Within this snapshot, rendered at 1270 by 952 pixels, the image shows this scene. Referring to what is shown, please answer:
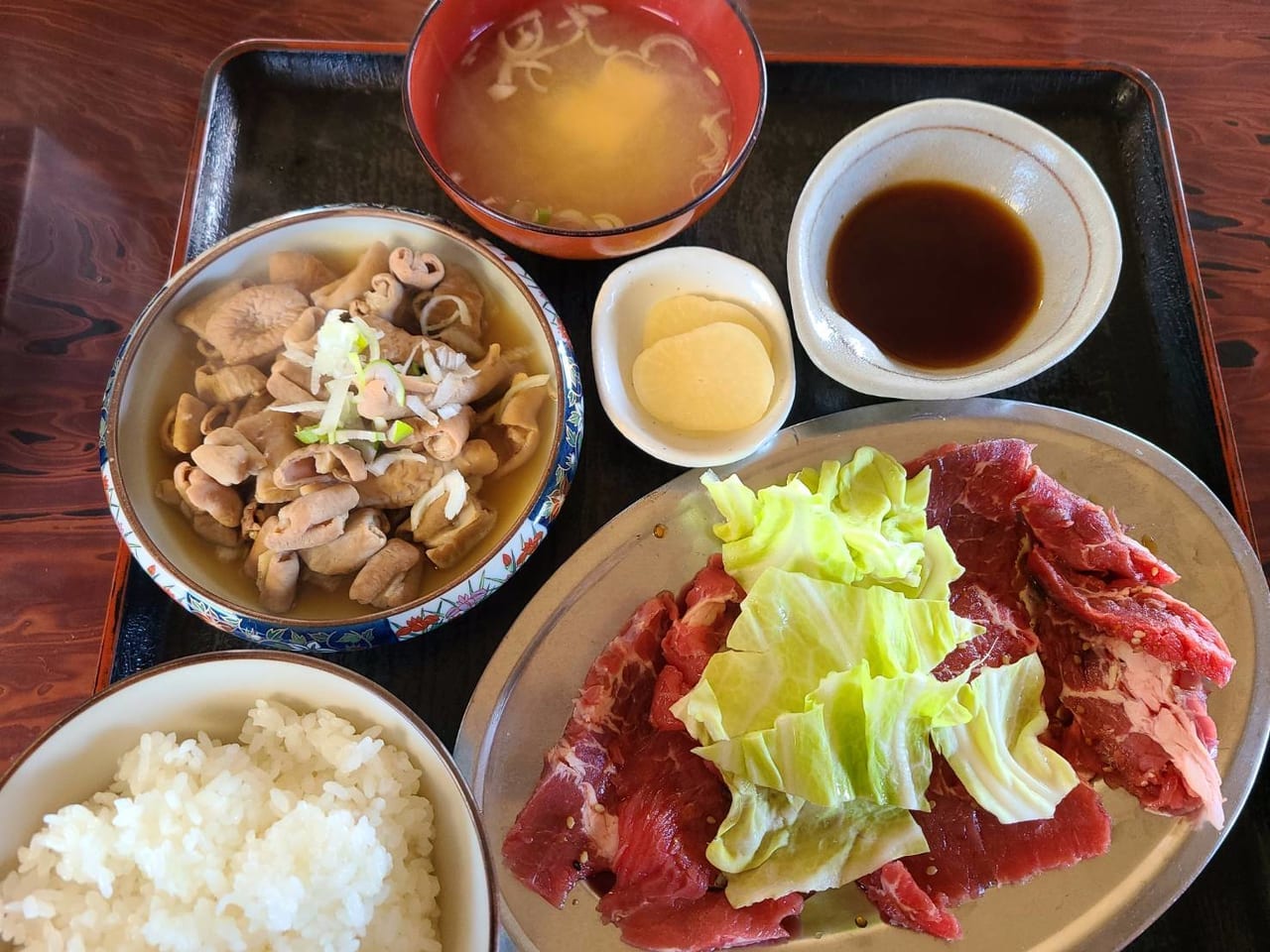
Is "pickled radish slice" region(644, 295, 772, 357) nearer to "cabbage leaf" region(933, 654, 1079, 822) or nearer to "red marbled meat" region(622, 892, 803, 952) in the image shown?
"cabbage leaf" region(933, 654, 1079, 822)

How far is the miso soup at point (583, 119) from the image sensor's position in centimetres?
209

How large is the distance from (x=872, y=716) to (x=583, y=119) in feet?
5.16

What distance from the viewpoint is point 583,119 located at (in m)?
2.15

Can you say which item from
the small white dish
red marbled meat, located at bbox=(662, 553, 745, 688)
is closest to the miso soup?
the small white dish

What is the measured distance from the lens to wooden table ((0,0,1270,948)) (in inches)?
85.1

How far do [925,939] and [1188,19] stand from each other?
276cm

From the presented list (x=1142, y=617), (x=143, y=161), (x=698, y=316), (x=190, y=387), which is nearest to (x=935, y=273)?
(x=698, y=316)

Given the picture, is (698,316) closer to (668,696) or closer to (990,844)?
(668,696)

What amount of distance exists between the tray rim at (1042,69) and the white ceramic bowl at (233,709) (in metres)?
0.60

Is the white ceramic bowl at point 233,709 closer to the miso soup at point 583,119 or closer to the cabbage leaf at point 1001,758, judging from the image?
the cabbage leaf at point 1001,758

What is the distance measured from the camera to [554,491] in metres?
1.77

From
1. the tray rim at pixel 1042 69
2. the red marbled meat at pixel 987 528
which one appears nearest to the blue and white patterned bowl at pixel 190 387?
the tray rim at pixel 1042 69

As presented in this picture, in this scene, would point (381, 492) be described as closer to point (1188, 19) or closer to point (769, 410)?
point (769, 410)

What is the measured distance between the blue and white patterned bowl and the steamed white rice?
0.23 meters
